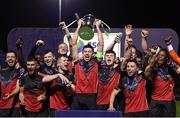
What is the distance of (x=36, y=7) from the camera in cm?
1734

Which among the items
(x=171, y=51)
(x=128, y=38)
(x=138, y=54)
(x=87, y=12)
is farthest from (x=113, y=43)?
(x=87, y=12)

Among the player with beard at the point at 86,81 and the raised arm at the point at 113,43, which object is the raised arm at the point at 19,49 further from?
the raised arm at the point at 113,43

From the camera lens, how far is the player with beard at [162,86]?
8.54m

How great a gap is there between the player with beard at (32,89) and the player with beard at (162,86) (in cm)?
173

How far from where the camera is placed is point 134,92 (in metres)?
8.12

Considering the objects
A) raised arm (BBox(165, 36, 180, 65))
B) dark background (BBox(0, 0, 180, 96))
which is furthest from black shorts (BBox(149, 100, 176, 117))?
dark background (BBox(0, 0, 180, 96))

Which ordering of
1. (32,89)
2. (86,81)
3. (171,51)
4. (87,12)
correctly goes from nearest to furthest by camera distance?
1. (32,89)
2. (86,81)
3. (171,51)
4. (87,12)

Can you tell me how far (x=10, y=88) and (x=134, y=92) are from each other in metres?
2.06

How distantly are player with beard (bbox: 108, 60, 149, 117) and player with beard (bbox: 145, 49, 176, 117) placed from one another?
42 centimetres

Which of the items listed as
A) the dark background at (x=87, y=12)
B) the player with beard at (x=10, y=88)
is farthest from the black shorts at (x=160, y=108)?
the dark background at (x=87, y=12)

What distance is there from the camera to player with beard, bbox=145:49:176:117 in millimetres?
8539

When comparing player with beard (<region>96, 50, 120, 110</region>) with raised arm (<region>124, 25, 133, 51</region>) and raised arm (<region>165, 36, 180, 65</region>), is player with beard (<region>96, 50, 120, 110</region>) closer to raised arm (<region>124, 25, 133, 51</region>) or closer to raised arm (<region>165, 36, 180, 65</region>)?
raised arm (<region>124, 25, 133, 51</region>)

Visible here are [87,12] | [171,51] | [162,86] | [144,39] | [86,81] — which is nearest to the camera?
[86,81]

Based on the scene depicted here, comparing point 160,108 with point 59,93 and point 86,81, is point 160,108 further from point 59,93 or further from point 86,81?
point 59,93
